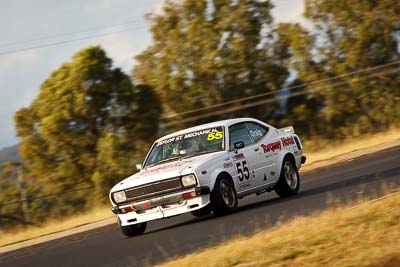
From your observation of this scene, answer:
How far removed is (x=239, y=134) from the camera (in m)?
14.7

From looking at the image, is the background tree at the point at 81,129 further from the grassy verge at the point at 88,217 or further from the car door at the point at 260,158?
the car door at the point at 260,158

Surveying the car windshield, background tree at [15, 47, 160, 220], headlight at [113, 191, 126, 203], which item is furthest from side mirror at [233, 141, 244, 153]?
background tree at [15, 47, 160, 220]

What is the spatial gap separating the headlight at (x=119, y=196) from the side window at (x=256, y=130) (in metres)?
2.77

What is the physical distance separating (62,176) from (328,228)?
908 inches

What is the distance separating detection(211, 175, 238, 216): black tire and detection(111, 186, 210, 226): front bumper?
201 mm

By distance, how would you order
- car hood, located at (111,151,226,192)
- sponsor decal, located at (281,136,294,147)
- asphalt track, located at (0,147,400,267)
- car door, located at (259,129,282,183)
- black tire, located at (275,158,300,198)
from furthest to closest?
sponsor decal, located at (281,136,294,147) → black tire, located at (275,158,300,198) → car door, located at (259,129,282,183) → car hood, located at (111,151,226,192) → asphalt track, located at (0,147,400,267)

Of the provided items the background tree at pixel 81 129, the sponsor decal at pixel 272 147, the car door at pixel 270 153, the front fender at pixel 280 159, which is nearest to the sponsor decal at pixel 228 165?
the car door at pixel 270 153

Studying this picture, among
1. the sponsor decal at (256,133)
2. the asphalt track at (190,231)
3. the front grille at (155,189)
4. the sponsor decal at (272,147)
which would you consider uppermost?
the sponsor decal at (256,133)

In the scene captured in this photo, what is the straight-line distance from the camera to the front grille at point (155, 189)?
42.8ft

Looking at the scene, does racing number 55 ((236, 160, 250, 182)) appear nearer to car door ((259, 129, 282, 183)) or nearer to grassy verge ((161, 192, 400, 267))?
car door ((259, 129, 282, 183))

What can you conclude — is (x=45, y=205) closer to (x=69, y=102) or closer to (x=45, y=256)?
(x=69, y=102)

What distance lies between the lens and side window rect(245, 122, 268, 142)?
49.5ft

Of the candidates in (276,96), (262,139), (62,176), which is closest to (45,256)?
(262,139)

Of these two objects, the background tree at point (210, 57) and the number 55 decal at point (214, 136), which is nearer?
the number 55 decal at point (214, 136)
